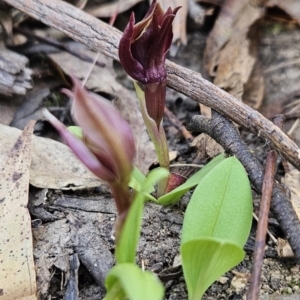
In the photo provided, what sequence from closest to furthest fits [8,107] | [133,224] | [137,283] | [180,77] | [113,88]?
[137,283] < [133,224] < [180,77] < [8,107] < [113,88]

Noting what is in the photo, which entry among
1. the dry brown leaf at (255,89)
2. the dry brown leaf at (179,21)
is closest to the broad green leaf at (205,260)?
the dry brown leaf at (255,89)

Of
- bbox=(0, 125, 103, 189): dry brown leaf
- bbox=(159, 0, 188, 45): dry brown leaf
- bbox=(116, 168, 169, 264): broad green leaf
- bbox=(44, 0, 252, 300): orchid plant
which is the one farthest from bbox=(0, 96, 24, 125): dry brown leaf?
bbox=(116, 168, 169, 264): broad green leaf

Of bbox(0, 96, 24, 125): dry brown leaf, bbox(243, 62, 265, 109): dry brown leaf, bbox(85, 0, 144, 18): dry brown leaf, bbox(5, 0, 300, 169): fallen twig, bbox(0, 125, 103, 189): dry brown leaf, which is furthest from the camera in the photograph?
bbox(85, 0, 144, 18): dry brown leaf

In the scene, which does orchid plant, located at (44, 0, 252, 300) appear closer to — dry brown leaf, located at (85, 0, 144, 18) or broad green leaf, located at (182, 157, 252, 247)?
broad green leaf, located at (182, 157, 252, 247)

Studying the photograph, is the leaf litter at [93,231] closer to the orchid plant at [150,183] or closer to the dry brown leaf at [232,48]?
the orchid plant at [150,183]

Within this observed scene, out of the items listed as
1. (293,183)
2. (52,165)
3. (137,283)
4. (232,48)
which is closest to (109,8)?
(232,48)

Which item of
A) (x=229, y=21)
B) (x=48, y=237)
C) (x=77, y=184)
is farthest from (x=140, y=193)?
(x=229, y=21)

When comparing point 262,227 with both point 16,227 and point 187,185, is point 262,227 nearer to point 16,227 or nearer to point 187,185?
point 187,185
